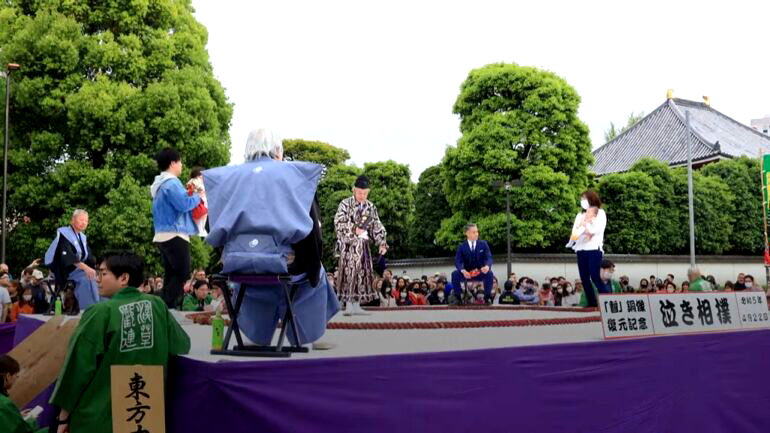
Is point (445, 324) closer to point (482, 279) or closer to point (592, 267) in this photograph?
point (592, 267)

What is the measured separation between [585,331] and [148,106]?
1522cm

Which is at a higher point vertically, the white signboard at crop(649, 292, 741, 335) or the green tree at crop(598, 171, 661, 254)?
the green tree at crop(598, 171, 661, 254)

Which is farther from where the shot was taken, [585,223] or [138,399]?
[585,223]

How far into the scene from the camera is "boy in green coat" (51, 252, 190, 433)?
338cm

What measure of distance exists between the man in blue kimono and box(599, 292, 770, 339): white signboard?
204 inches

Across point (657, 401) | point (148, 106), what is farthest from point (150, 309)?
point (148, 106)

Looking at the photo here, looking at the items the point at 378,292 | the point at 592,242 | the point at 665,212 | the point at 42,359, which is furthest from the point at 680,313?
the point at 665,212

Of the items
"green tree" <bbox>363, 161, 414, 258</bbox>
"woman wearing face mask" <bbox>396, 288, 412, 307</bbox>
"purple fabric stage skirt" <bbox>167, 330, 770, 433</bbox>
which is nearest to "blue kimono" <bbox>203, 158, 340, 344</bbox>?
"purple fabric stage skirt" <bbox>167, 330, 770, 433</bbox>

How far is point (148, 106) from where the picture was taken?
18.2 m

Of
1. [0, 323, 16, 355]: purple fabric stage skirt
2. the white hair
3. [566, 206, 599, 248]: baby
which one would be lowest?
[0, 323, 16, 355]: purple fabric stage skirt

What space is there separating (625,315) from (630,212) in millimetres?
24630

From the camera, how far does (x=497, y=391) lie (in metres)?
4.02

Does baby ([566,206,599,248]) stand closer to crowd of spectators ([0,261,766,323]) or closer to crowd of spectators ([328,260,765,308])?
crowd of spectators ([0,261,766,323])

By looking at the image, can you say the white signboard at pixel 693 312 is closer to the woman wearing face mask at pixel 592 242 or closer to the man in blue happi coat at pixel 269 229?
the man in blue happi coat at pixel 269 229
